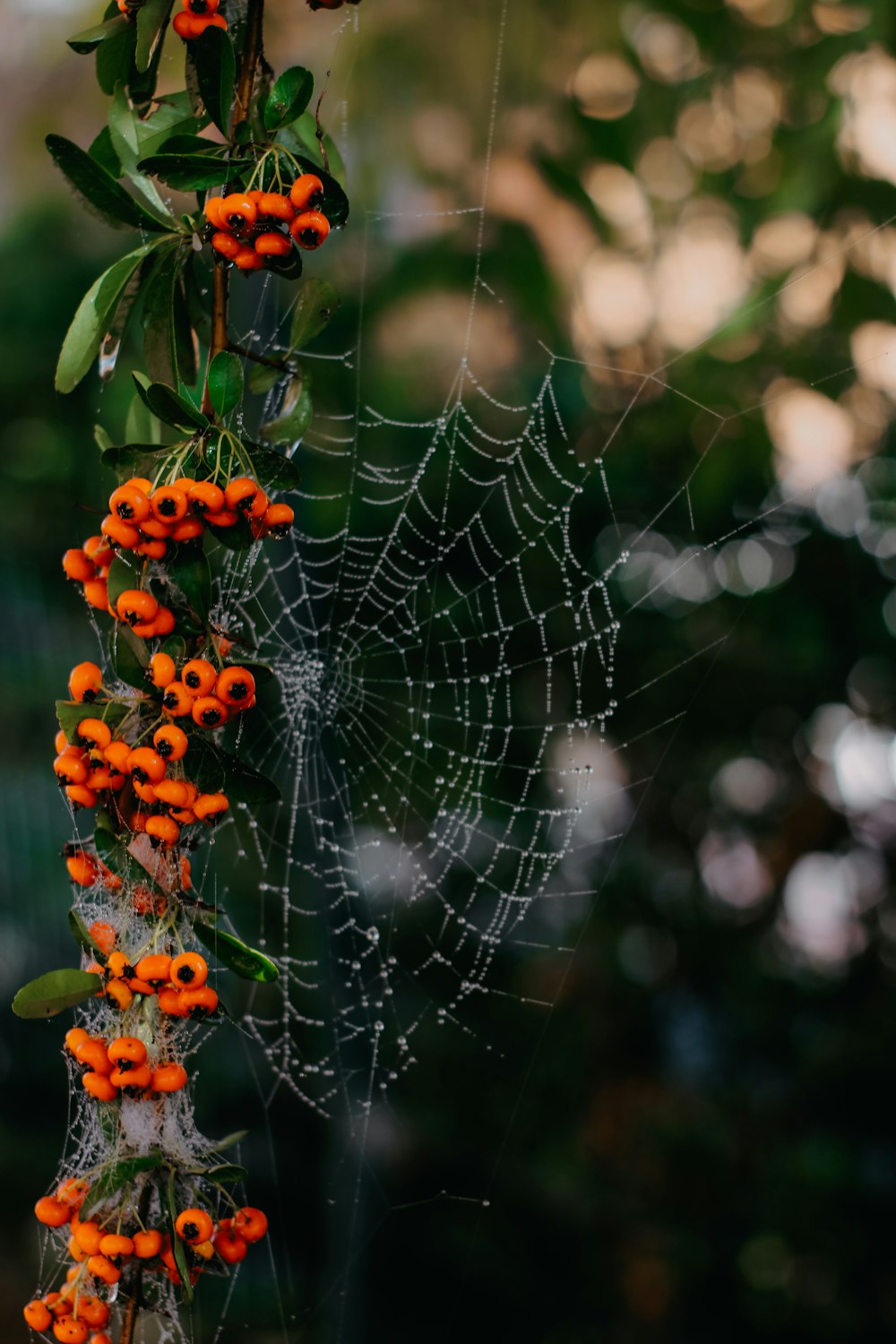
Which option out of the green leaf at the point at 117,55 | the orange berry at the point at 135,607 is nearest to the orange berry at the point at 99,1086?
the orange berry at the point at 135,607

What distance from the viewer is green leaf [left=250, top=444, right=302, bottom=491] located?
56 cm

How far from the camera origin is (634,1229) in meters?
2.13

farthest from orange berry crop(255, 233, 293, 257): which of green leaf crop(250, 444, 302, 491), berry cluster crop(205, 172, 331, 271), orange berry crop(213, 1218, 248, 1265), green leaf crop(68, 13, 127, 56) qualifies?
orange berry crop(213, 1218, 248, 1265)

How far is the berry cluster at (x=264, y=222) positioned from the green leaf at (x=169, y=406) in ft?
0.26

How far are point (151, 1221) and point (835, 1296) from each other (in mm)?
1963

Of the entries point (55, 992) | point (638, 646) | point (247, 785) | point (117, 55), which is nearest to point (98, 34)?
point (117, 55)

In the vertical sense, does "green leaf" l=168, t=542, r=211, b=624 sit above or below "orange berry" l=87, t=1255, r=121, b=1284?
above

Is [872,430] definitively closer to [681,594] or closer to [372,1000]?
[681,594]

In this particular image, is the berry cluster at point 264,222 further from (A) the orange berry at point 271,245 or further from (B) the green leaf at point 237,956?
(B) the green leaf at point 237,956

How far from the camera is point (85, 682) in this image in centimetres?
54

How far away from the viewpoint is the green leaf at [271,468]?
21.9 inches

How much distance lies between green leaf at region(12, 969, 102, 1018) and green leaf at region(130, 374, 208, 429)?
0.31 metres

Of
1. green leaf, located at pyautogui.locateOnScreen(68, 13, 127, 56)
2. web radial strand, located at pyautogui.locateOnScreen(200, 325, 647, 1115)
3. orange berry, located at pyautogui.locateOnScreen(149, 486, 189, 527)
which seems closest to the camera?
orange berry, located at pyautogui.locateOnScreen(149, 486, 189, 527)

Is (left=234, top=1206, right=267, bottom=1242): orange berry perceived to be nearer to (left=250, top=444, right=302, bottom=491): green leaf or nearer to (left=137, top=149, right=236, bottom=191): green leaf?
(left=250, top=444, right=302, bottom=491): green leaf
